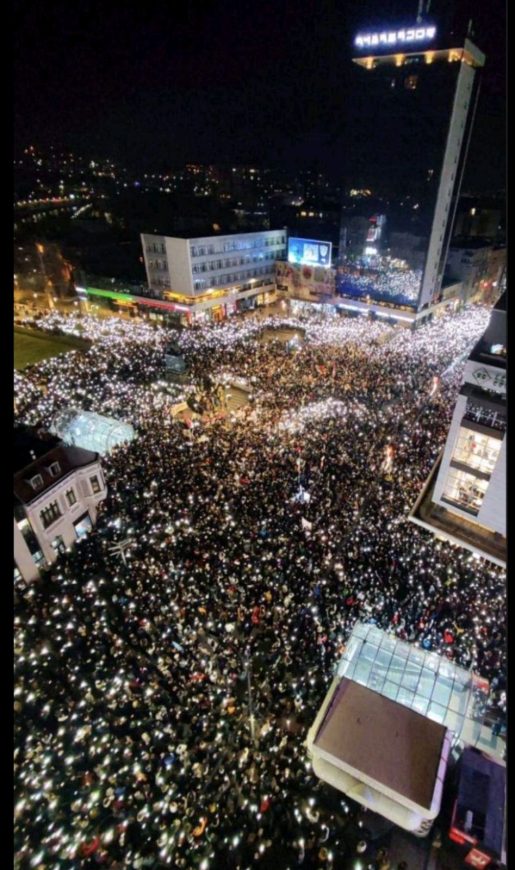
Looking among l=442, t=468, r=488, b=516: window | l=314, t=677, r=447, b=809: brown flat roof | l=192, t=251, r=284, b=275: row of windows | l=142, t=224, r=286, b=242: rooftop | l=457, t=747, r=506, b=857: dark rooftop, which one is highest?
l=142, t=224, r=286, b=242: rooftop

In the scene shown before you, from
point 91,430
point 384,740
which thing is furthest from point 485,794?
point 91,430

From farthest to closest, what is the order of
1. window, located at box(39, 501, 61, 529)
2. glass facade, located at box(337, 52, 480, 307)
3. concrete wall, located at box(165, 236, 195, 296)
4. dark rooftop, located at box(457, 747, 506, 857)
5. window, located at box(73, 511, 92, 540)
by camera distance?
1. concrete wall, located at box(165, 236, 195, 296)
2. glass facade, located at box(337, 52, 480, 307)
3. window, located at box(73, 511, 92, 540)
4. window, located at box(39, 501, 61, 529)
5. dark rooftop, located at box(457, 747, 506, 857)

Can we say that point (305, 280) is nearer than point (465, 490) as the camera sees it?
No

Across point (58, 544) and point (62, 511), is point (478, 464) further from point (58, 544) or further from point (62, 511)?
point (58, 544)

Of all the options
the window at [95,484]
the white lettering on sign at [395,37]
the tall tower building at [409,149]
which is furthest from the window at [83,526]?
the white lettering on sign at [395,37]

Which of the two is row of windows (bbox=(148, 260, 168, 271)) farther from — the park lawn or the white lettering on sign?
the white lettering on sign

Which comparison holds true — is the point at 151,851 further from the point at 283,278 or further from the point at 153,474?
the point at 283,278

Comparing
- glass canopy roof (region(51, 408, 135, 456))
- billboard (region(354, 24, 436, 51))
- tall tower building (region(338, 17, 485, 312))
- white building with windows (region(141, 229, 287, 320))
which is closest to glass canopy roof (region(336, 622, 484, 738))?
glass canopy roof (region(51, 408, 135, 456))
